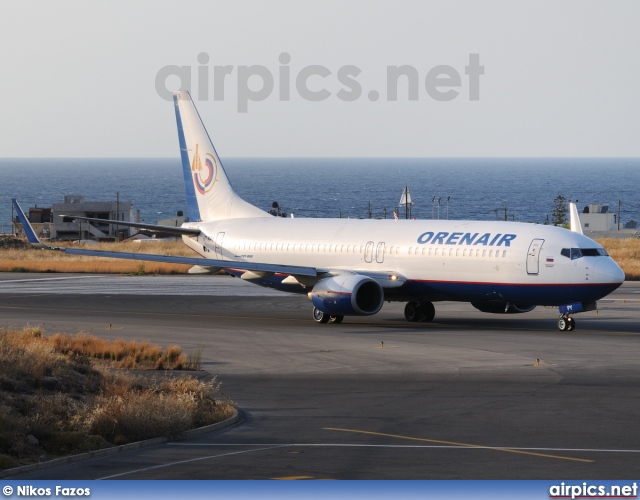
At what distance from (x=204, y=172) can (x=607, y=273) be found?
22.3 meters

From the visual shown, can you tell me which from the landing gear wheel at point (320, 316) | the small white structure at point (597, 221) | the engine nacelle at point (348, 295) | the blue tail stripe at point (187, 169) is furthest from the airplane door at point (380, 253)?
the small white structure at point (597, 221)

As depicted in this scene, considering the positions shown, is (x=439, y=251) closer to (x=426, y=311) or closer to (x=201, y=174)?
(x=426, y=311)

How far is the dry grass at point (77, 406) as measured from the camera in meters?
19.7

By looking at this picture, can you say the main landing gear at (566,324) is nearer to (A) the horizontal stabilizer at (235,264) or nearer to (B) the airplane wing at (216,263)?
(B) the airplane wing at (216,263)

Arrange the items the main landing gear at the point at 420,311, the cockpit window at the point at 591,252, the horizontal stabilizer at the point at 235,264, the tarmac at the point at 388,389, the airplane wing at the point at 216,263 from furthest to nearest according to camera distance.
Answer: the main landing gear at the point at 420,311 → the horizontal stabilizer at the point at 235,264 → the airplane wing at the point at 216,263 → the cockpit window at the point at 591,252 → the tarmac at the point at 388,389

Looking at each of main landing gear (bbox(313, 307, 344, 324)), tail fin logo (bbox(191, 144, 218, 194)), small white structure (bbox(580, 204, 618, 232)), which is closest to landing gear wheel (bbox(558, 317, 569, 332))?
main landing gear (bbox(313, 307, 344, 324))

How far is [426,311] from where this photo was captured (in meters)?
46.4

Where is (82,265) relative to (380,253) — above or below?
below

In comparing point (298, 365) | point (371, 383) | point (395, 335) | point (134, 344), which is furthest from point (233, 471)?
point (395, 335)

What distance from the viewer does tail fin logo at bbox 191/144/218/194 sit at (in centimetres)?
5438

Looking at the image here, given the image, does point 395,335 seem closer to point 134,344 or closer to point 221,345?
point 221,345

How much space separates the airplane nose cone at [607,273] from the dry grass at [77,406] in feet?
59.7

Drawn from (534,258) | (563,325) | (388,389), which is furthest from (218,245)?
(388,389)

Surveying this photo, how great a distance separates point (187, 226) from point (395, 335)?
16765mm
